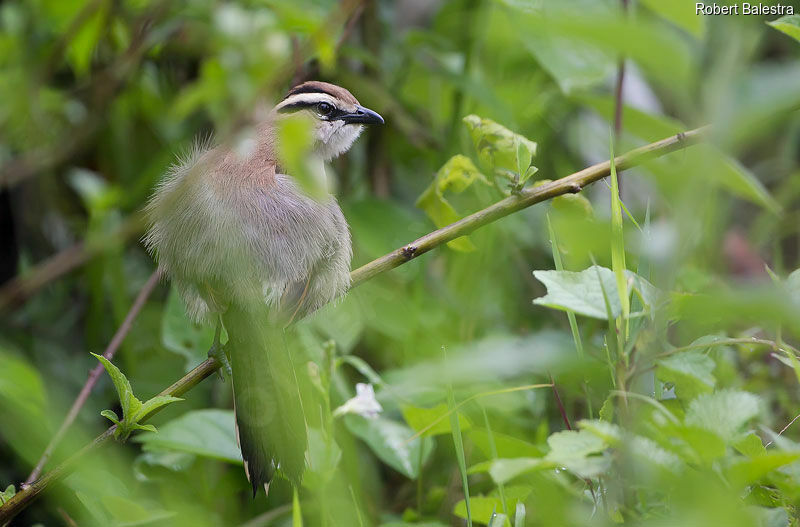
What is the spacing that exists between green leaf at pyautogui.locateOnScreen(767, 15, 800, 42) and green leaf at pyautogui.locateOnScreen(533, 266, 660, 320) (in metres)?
0.65

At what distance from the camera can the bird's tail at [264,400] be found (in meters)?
2.15

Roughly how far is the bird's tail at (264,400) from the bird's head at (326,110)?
97 cm

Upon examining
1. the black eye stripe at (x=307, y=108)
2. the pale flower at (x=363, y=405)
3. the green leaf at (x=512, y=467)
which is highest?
the green leaf at (x=512, y=467)

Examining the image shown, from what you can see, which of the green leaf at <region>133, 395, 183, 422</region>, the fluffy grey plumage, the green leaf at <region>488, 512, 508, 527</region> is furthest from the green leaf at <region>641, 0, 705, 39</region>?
the green leaf at <region>133, 395, 183, 422</region>

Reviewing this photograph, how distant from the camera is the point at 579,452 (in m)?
1.35

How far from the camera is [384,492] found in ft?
11.2

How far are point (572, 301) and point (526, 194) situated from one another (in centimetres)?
52

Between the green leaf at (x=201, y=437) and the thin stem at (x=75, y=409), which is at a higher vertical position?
the thin stem at (x=75, y=409)

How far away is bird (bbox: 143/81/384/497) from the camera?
219 centimetres

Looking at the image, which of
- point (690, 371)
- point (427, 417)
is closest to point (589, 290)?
point (690, 371)

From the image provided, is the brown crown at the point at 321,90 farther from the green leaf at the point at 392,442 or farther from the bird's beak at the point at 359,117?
the green leaf at the point at 392,442

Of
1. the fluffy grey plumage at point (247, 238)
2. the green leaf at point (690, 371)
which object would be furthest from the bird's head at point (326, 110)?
the green leaf at point (690, 371)

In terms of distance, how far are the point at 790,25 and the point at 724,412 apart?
0.88 m

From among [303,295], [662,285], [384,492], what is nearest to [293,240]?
[303,295]
